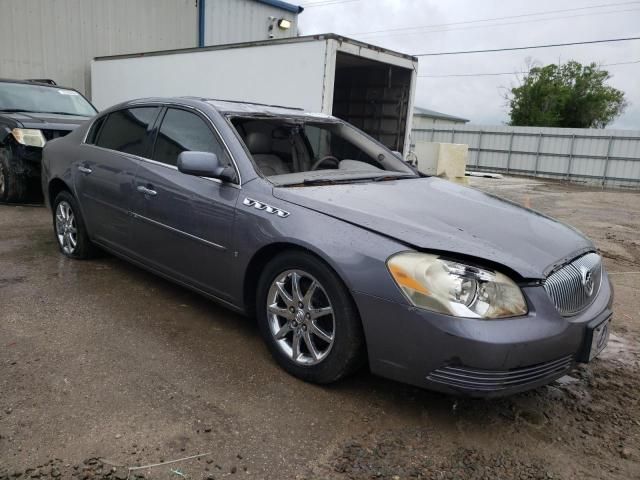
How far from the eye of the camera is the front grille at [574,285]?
8.09 ft

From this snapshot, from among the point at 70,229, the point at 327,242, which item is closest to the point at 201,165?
the point at 327,242

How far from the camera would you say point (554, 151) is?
23.2 metres

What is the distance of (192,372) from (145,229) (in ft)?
4.27

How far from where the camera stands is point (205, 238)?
330 centimetres

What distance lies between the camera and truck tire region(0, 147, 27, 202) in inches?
283

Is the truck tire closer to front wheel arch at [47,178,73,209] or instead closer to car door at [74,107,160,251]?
front wheel arch at [47,178,73,209]

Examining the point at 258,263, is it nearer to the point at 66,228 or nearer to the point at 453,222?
the point at 453,222

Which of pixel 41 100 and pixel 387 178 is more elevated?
pixel 41 100

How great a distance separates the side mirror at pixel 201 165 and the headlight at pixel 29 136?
491 centimetres

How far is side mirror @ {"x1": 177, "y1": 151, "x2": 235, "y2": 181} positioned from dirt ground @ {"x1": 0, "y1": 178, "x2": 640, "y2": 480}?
1072 mm

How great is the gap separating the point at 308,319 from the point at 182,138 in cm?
171

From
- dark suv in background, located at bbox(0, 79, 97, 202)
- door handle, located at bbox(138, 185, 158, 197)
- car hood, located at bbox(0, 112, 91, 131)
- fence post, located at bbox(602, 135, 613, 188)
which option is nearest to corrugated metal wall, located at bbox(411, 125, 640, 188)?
fence post, located at bbox(602, 135, 613, 188)

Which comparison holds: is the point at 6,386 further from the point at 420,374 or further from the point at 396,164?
the point at 396,164

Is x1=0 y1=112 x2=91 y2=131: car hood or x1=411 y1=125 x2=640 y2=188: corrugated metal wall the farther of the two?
x1=411 y1=125 x2=640 y2=188: corrugated metal wall
